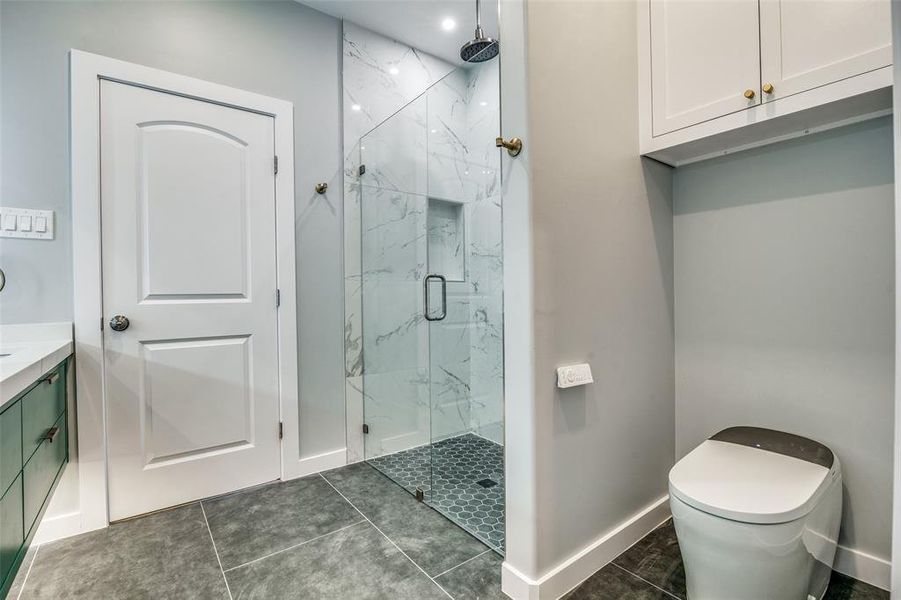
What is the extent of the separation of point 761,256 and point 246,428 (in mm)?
2565

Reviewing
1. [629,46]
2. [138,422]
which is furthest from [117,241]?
[629,46]

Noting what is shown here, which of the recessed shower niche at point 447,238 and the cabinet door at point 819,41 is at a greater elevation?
the cabinet door at point 819,41

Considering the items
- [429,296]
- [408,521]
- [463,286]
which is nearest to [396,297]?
[429,296]

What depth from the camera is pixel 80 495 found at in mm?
1887

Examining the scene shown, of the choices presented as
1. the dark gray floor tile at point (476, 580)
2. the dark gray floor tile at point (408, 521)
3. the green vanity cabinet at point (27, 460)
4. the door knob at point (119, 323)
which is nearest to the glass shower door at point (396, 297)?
the dark gray floor tile at point (408, 521)

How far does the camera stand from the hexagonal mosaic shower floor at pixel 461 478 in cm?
194

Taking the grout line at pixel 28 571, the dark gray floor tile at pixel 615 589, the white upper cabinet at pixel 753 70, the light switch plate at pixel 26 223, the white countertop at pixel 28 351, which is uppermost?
the white upper cabinet at pixel 753 70

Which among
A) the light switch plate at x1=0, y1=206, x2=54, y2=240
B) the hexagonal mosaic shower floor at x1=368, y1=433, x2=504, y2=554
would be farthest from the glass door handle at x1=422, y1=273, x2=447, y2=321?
the light switch plate at x1=0, y1=206, x2=54, y2=240

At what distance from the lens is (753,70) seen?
1.47 metres

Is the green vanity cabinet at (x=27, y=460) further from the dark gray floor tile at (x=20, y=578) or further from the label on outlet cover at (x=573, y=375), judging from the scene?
the label on outlet cover at (x=573, y=375)

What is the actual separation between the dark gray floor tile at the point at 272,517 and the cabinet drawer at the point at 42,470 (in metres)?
0.64

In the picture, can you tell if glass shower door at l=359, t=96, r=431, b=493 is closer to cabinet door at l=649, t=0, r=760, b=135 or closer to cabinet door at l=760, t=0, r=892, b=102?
cabinet door at l=649, t=0, r=760, b=135

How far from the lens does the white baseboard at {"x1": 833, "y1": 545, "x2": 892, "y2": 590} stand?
1477mm

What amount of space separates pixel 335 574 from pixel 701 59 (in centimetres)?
233
